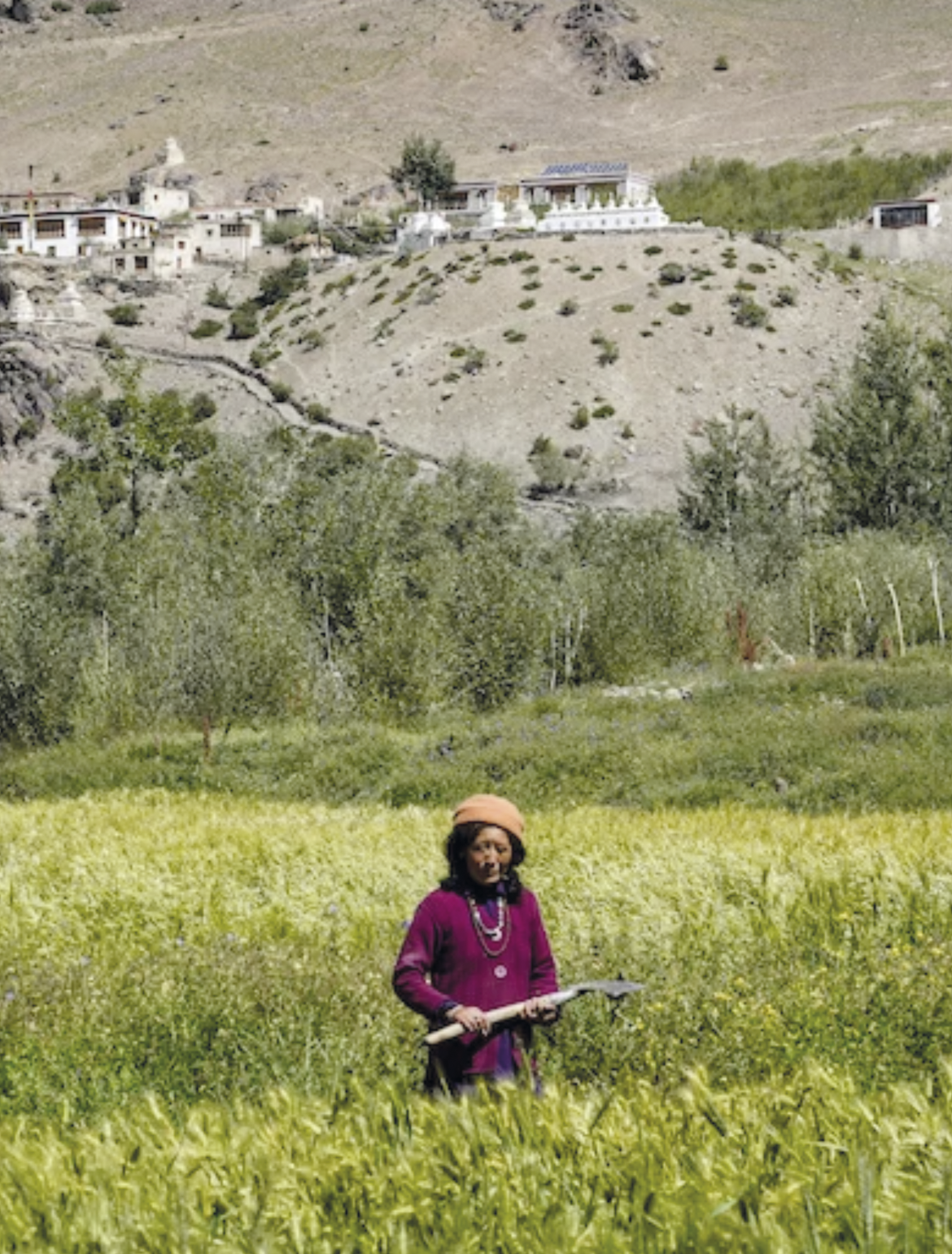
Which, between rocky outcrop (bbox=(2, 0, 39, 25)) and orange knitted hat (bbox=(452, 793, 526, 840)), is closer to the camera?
orange knitted hat (bbox=(452, 793, 526, 840))

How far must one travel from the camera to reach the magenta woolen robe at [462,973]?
6.86m

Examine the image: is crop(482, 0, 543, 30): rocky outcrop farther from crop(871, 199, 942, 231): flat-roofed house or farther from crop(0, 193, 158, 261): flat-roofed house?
crop(871, 199, 942, 231): flat-roofed house

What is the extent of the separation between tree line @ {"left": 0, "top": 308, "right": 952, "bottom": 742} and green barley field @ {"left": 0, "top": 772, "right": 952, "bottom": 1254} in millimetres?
12247

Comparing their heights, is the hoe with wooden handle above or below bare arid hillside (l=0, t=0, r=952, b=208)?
below

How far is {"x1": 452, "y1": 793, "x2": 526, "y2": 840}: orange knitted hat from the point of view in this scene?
22.6 ft

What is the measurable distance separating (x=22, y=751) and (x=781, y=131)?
389ft

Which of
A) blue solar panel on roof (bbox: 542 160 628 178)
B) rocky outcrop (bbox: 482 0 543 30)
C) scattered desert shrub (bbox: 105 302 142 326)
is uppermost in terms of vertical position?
rocky outcrop (bbox: 482 0 543 30)

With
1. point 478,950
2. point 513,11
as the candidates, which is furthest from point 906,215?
point 478,950

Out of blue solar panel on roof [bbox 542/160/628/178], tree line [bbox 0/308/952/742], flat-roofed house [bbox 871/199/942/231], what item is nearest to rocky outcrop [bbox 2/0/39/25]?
blue solar panel on roof [bbox 542/160/628/178]

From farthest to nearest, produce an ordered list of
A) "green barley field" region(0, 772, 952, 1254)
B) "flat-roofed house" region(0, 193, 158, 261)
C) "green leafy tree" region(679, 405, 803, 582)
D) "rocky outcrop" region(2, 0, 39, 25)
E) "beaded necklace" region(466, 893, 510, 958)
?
1. "rocky outcrop" region(2, 0, 39, 25)
2. "flat-roofed house" region(0, 193, 158, 261)
3. "green leafy tree" region(679, 405, 803, 582)
4. "beaded necklace" region(466, 893, 510, 958)
5. "green barley field" region(0, 772, 952, 1254)

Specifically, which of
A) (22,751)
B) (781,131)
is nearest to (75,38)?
(781,131)

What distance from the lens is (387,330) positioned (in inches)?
3617

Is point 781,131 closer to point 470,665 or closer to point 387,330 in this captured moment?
point 387,330

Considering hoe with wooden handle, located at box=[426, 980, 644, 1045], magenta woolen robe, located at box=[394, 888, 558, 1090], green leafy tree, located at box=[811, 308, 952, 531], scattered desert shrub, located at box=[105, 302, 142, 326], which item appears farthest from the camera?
scattered desert shrub, located at box=[105, 302, 142, 326]
